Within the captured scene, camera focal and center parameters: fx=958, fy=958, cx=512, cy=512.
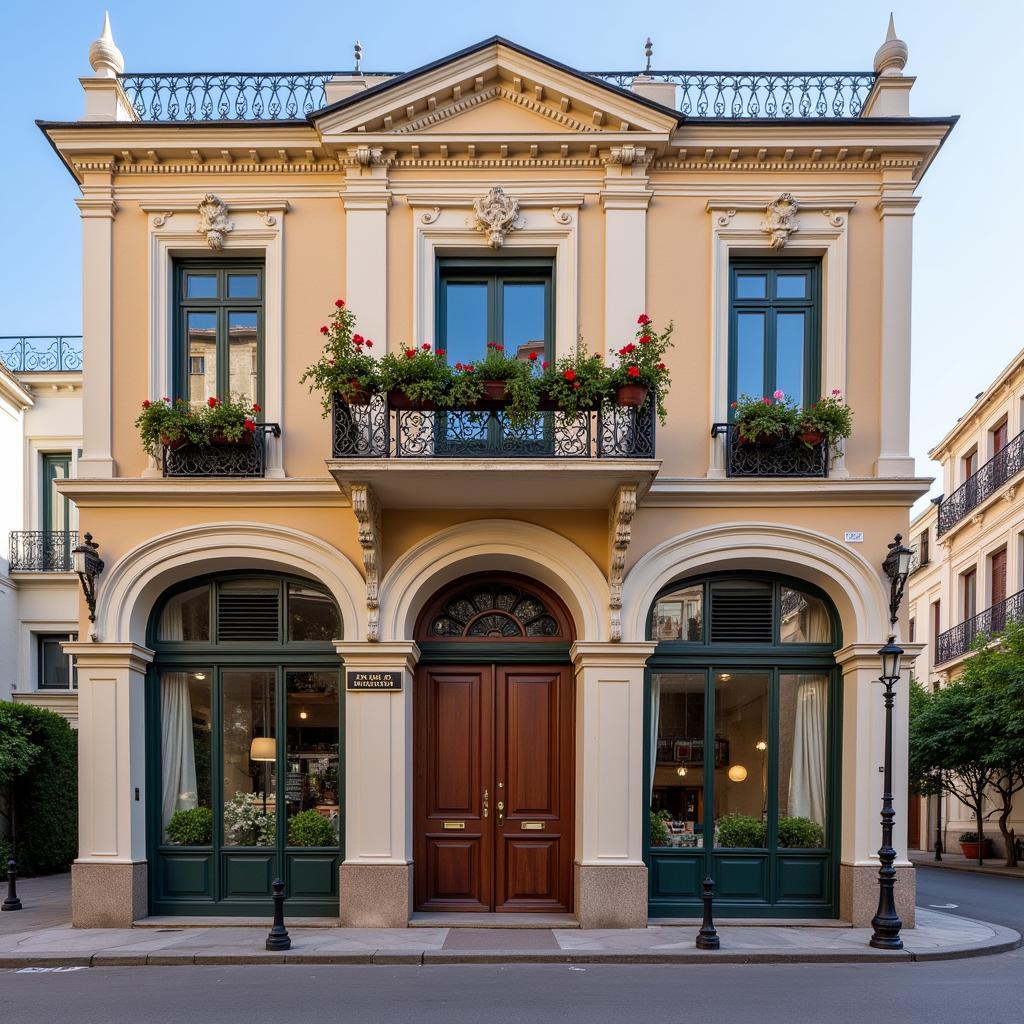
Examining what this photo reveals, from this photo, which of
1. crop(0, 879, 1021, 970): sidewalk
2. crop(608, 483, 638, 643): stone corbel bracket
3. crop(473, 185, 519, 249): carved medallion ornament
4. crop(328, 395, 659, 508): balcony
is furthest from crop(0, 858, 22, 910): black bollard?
crop(473, 185, 519, 249): carved medallion ornament

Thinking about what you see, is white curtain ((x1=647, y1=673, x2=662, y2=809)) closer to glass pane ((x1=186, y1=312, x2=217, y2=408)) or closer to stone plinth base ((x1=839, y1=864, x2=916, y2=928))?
stone plinth base ((x1=839, y1=864, x2=916, y2=928))

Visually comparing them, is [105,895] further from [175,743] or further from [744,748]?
[744,748]

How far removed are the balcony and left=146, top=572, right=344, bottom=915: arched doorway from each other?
2.22 meters

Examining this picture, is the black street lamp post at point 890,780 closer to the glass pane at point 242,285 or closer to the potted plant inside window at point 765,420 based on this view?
the potted plant inside window at point 765,420

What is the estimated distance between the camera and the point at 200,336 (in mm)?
11844

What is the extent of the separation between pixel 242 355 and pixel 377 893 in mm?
6557

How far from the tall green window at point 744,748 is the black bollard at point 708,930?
4.73ft

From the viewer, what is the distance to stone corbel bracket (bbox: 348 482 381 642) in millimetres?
10414

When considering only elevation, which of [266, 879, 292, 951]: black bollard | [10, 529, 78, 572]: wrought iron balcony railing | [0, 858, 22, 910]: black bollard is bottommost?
[0, 858, 22, 910]: black bollard

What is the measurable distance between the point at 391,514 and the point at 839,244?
20.5 ft

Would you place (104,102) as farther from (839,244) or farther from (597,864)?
(597,864)

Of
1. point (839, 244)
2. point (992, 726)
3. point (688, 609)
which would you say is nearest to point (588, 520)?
point (688, 609)

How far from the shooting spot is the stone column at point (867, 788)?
10750 millimetres

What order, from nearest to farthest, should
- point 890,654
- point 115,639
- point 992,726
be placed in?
point 890,654 < point 115,639 < point 992,726
